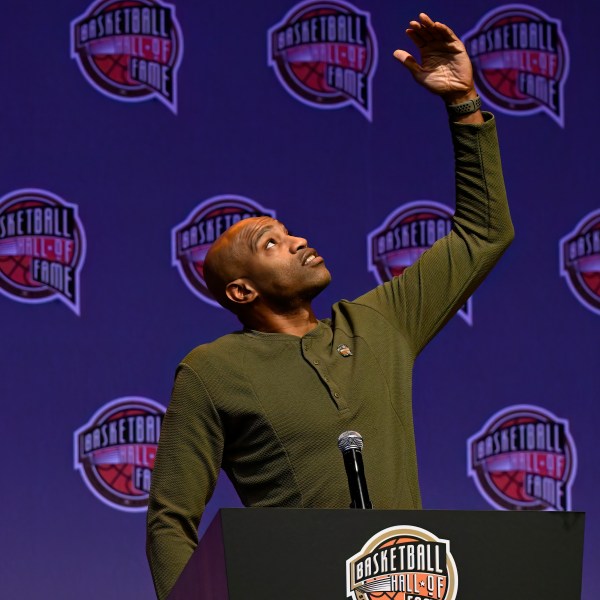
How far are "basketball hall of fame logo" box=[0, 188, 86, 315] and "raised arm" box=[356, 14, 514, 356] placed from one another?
131 cm

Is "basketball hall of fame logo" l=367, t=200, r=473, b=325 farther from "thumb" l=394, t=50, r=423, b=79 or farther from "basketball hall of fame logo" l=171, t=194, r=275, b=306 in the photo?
"thumb" l=394, t=50, r=423, b=79

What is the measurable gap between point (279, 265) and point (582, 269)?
1.56 meters

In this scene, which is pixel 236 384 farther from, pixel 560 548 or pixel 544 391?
pixel 544 391

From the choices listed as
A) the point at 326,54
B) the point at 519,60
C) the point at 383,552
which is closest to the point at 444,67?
the point at 383,552

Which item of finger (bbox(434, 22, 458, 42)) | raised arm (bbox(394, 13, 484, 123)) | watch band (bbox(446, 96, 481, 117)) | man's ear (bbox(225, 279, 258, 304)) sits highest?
finger (bbox(434, 22, 458, 42))

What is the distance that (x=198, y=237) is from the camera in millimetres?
3242

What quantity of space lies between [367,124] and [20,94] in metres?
0.94

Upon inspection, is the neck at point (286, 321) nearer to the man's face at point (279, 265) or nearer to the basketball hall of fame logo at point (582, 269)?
the man's face at point (279, 265)

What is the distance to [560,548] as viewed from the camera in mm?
1336

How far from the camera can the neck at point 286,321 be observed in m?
2.05

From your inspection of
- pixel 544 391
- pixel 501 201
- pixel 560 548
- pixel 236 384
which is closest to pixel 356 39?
pixel 544 391

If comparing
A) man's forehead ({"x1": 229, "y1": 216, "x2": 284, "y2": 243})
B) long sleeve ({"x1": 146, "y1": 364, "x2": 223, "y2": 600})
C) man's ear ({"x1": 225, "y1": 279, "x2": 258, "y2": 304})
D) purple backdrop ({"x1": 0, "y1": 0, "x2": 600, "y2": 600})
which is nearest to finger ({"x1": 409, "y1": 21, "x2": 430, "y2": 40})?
man's forehead ({"x1": 229, "y1": 216, "x2": 284, "y2": 243})

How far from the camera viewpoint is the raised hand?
2.03 metres

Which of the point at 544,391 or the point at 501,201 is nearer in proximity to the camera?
the point at 501,201
